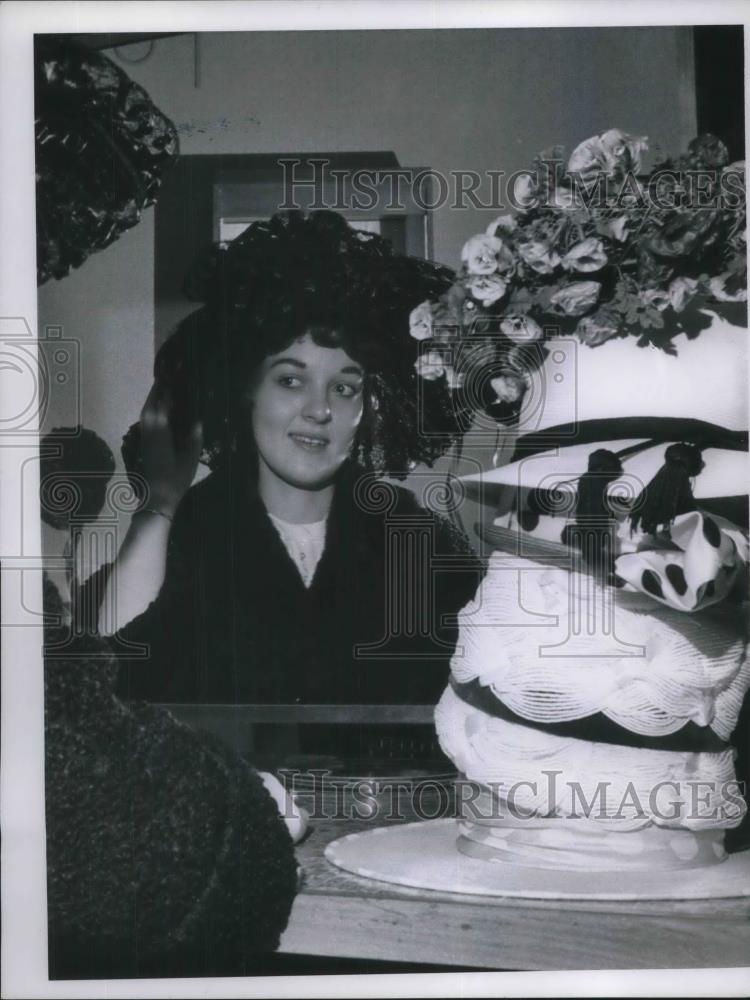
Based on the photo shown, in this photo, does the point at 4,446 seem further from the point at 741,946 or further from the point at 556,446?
the point at 741,946

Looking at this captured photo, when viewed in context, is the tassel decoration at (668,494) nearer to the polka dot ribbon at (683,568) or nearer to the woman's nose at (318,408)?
the polka dot ribbon at (683,568)

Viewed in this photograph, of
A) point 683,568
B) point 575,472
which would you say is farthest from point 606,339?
point 683,568

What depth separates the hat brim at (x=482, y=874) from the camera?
263 cm

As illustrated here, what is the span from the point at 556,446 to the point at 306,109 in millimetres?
1110

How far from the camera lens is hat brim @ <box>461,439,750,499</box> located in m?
2.66

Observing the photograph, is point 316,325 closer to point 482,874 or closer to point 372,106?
point 372,106

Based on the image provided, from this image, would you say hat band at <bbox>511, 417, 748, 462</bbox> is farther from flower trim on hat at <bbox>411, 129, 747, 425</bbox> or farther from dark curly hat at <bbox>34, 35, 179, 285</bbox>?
dark curly hat at <bbox>34, 35, 179, 285</bbox>

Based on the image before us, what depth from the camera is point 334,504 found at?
269 cm

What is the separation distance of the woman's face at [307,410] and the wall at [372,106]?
13.3 inches

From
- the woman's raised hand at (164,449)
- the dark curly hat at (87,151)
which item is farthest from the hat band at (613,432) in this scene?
the dark curly hat at (87,151)

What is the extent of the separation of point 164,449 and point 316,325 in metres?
0.52

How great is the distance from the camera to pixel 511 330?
2654 millimetres

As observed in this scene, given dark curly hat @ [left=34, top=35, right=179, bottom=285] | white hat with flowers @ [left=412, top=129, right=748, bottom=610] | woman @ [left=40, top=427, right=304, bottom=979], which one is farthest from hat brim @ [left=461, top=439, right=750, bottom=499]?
dark curly hat @ [left=34, top=35, right=179, bottom=285]

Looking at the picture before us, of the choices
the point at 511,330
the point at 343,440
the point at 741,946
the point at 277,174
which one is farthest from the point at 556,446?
A: the point at 741,946
